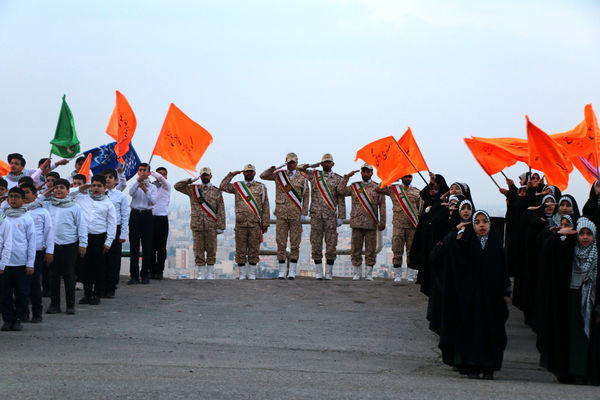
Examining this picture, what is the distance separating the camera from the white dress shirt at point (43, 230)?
10.8 meters

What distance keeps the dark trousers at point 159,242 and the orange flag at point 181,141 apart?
1.08 m

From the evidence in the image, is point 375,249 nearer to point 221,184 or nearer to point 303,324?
point 221,184

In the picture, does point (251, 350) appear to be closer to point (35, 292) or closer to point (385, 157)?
point (35, 292)

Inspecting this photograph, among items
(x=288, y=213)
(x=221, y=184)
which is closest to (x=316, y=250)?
(x=288, y=213)

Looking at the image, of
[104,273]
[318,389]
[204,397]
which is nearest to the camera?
[204,397]

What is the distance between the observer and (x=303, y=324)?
1128 centimetres

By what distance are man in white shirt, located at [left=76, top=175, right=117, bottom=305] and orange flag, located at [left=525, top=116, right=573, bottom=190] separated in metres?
6.38

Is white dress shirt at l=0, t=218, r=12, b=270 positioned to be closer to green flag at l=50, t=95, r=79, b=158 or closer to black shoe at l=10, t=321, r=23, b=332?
black shoe at l=10, t=321, r=23, b=332

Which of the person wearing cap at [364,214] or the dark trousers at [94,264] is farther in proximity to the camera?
the person wearing cap at [364,214]

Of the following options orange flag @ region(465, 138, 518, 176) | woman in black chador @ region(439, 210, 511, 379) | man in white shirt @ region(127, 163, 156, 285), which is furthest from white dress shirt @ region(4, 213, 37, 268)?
orange flag @ region(465, 138, 518, 176)

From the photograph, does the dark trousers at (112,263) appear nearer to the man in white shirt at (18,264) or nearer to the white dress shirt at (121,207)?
the white dress shirt at (121,207)

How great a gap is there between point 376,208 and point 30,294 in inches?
276

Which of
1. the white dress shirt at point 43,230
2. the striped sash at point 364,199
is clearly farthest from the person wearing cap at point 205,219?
the white dress shirt at point 43,230

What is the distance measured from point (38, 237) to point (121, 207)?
2509mm
